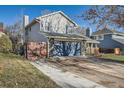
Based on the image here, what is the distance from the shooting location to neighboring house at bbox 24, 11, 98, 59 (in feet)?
81.4

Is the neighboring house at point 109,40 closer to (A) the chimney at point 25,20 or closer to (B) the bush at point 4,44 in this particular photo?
(A) the chimney at point 25,20

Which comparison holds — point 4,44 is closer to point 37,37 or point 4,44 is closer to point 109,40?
point 37,37

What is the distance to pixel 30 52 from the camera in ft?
76.4

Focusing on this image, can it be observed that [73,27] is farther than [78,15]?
Yes

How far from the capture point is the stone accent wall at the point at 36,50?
23.2 meters

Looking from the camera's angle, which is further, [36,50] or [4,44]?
[4,44]

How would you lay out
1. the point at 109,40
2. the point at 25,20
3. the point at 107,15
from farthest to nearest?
1. the point at 109,40
2. the point at 25,20
3. the point at 107,15

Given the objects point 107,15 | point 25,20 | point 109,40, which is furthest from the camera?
point 109,40

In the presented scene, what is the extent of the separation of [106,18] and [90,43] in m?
16.4

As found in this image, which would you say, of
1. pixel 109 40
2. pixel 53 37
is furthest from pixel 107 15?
pixel 109 40

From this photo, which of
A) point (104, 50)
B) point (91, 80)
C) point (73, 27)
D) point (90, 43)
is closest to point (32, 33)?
point (73, 27)

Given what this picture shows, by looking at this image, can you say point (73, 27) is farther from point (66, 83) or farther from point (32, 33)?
point (66, 83)

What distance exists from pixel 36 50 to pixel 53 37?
3.76 meters

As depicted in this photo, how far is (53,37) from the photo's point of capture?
89.3 feet
